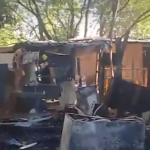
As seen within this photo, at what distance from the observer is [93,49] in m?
10.9

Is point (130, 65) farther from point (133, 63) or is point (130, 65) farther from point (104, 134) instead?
point (104, 134)

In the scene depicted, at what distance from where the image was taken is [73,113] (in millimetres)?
8469

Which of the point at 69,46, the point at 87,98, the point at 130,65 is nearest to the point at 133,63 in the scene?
the point at 130,65

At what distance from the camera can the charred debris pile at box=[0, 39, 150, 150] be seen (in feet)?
17.6

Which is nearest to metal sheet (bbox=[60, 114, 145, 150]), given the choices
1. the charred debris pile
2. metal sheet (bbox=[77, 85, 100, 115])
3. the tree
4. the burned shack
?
the charred debris pile

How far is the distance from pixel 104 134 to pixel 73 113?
10.2ft

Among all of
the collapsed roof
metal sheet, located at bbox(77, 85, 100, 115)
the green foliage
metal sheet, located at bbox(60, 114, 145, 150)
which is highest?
the green foliage

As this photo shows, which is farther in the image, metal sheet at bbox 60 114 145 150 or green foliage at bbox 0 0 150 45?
green foliage at bbox 0 0 150 45

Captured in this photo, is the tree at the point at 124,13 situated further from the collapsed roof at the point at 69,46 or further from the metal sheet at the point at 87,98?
the metal sheet at the point at 87,98

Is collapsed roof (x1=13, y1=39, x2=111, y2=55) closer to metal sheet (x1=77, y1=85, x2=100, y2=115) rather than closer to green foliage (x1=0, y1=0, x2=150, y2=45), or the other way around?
metal sheet (x1=77, y1=85, x2=100, y2=115)

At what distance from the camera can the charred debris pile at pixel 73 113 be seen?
538 centimetres

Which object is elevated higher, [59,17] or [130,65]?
[59,17]

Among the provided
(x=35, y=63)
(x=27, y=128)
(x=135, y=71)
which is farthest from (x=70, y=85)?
(x=135, y=71)

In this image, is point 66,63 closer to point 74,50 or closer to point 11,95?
point 74,50
